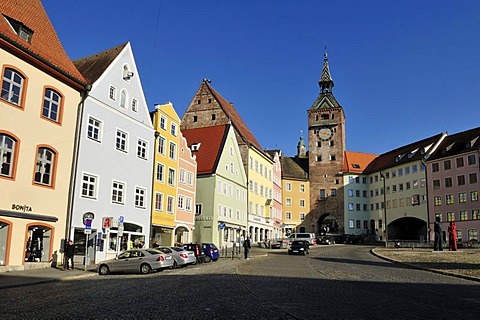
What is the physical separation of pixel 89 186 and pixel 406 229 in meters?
70.1

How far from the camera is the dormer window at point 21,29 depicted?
25016mm

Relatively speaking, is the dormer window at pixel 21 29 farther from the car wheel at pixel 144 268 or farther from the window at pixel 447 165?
the window at pixel 447 165

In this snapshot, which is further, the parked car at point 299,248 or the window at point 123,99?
the parked car at point 299,248

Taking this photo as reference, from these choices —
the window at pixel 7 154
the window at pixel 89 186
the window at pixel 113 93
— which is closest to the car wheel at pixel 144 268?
the window at pixel 89 186

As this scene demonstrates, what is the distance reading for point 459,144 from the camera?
226 feet

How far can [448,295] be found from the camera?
45.1 feet

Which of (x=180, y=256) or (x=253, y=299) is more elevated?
(x=180, y=256)

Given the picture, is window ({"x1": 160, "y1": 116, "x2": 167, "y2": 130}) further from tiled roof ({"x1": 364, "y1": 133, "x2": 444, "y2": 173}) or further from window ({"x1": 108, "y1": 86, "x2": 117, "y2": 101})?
tiled roof ({"x1": 364, "y1": 133, "x2": 444, "y2": 173})

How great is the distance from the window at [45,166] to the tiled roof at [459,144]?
5776 cm

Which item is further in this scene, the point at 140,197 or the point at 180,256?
the point at 140,197

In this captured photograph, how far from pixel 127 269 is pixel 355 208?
70.7 m

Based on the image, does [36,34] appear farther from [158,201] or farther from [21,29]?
[158,201]

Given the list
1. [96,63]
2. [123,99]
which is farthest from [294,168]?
[96,63]

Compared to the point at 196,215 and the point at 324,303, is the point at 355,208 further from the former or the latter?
the point at 324,303
